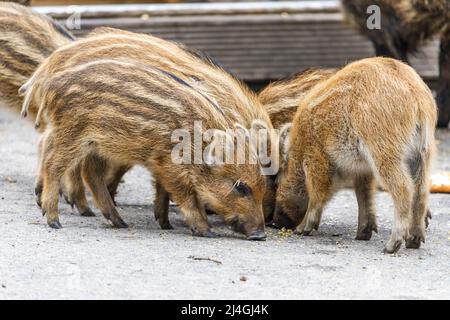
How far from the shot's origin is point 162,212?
5.69 meters

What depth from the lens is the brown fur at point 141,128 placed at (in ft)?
17.7

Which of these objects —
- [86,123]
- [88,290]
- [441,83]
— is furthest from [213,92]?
[441,83]

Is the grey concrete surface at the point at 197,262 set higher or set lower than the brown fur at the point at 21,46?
lower

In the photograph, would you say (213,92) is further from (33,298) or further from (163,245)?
(33,298)

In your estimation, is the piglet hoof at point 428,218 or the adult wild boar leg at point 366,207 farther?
the piglet hoof at point 428,218

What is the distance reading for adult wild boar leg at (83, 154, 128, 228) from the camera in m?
5.66

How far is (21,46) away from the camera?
674cm

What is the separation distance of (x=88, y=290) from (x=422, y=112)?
1.95 metres

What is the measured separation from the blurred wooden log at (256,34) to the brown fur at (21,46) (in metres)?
2.95

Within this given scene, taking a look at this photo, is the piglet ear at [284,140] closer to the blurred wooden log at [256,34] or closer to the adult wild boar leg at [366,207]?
the adult wild boar leg at [366,207]

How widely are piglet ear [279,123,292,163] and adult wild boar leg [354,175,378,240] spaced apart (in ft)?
1.36

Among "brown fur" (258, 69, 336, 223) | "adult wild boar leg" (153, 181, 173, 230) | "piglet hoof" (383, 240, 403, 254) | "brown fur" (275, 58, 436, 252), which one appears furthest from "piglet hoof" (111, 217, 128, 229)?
"piglet hoof" (383, 240, 403, 254)

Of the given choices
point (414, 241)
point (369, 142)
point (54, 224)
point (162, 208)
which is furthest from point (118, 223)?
point (414, 241)

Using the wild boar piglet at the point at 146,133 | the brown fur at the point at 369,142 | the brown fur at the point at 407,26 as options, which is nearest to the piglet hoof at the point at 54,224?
the wild boar piglet at the point at 146,133
